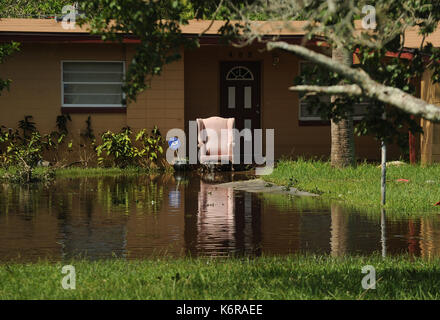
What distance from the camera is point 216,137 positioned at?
2241 cm

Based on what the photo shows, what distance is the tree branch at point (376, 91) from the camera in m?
5.86

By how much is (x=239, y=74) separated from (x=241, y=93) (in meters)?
0.57

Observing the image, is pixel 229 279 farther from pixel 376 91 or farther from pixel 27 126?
pixel 27 126

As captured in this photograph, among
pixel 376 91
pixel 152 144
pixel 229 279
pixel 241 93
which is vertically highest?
pixel 241 93

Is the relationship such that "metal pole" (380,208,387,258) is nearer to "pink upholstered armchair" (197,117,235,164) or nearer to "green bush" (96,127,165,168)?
"pink upholstered armchair" (197,117,235,164)

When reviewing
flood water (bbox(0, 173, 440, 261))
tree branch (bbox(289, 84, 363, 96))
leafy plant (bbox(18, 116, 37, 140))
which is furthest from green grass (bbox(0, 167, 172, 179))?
tree branch (bbox(289, 84, 363, 96))

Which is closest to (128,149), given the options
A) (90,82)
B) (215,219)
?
(90,82)

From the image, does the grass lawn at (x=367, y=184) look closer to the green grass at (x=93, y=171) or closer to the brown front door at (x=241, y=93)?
the green grass at (x=93, y=171)

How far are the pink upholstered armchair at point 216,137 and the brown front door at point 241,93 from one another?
2.15 metres

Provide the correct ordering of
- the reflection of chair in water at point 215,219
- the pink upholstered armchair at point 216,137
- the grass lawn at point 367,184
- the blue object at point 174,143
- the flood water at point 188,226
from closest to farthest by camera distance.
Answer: the flood water at point 188,226, the reflection of chair in water at point 215,219, the grass lawn at point 367,184, the pink upholstered armchair at point 216,137, the blue object at point 174,143

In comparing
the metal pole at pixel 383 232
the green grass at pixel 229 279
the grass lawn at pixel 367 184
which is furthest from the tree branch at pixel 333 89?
the grass lawn at pixel 367 184

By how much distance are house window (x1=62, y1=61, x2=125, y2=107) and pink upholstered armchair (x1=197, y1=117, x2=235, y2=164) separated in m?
2.82

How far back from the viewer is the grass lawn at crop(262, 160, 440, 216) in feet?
44.2
